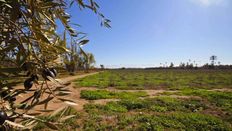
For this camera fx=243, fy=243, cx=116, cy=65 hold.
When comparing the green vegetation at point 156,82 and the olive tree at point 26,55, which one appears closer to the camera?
the olive tree at point 26,55

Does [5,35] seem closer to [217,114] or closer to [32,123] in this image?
[32,123]

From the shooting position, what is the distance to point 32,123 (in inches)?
27.0

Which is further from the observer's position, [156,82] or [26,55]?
[156,82]

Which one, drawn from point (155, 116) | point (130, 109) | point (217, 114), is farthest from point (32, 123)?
point (217, 114)

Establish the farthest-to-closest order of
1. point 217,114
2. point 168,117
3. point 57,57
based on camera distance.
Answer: point 217,114 < point 168,117 < point 57,57

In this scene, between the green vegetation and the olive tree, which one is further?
the green vegetation

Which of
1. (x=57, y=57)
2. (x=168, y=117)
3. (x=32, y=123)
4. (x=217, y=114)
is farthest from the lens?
(x=217, y=114)

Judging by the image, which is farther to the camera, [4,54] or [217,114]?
[217,114]

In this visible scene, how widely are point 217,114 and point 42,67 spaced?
905 centimetres

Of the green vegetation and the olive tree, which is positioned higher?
the olive tree

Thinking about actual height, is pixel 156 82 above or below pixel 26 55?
below

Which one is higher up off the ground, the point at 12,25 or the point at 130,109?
the point at 12,25

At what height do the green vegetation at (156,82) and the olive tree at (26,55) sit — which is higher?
the olive tree at (26,55)

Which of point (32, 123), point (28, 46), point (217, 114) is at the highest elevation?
point (28, 46)
